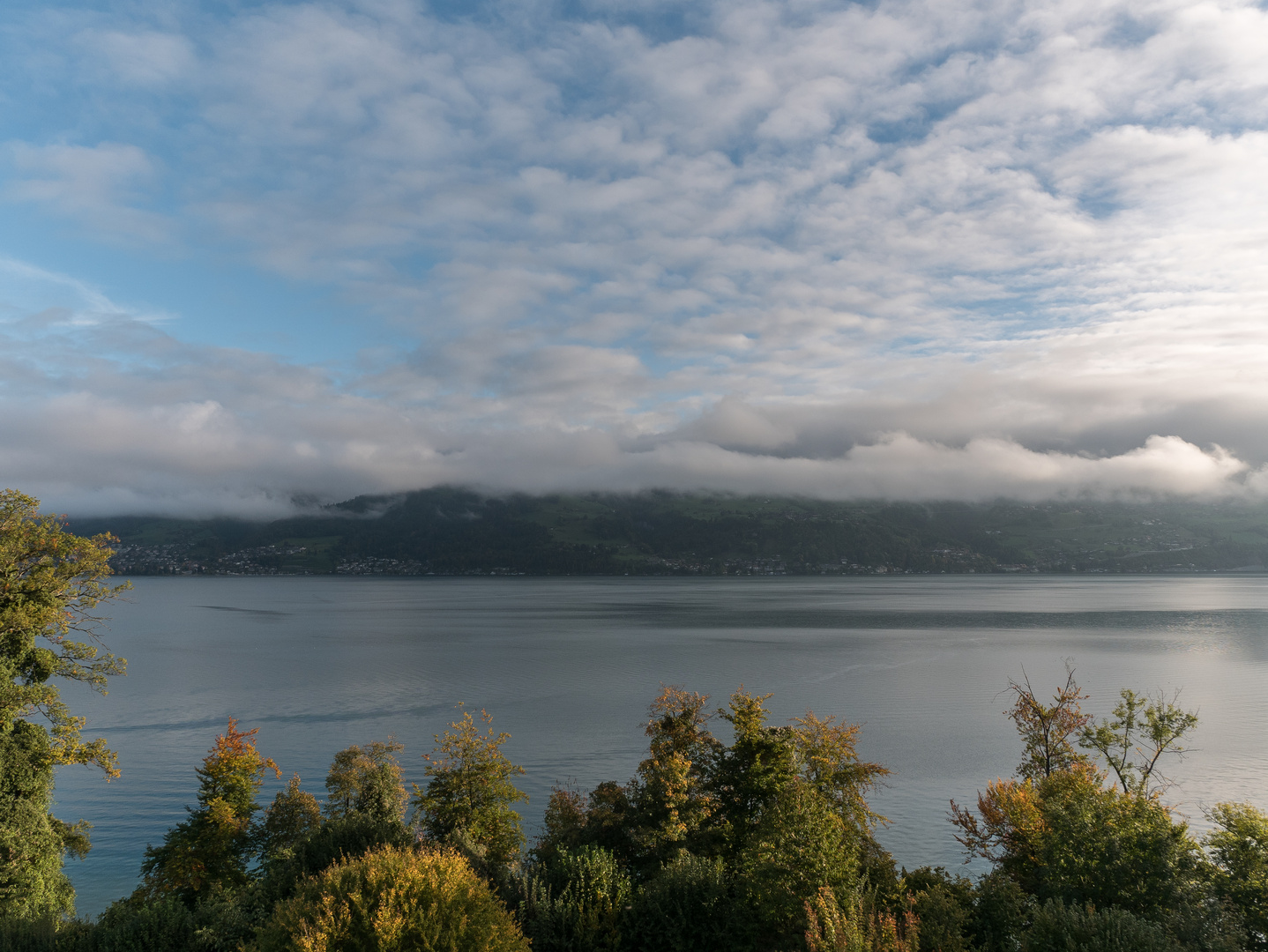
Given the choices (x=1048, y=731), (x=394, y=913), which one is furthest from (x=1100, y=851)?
(x=394, y=913)

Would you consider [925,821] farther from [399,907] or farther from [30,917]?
[30,917]

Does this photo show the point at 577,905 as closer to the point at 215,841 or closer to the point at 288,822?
the point at 288,822

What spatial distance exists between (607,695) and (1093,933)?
290 ft

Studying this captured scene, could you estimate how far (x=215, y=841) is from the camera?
40.3 m

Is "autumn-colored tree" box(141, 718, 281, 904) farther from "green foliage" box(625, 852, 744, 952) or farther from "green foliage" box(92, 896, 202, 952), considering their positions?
"green foliage" box(625, 852, 744, 952)

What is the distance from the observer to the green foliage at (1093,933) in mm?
20969

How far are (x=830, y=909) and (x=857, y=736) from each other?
6091 centimetres

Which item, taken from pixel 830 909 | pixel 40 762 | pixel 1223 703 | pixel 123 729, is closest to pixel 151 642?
pixel 123 729

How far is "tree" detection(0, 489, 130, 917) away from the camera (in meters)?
34.5

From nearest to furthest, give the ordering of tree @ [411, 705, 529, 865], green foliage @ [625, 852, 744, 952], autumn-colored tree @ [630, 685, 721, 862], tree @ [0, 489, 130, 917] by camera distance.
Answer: green foliage @ [625, 852, 744, 952] < tree @ [0, 489, 130, 917] < autumn-colored tree @ [630, 685, 721, 862] < tree @ [411, 705, 529, 865]

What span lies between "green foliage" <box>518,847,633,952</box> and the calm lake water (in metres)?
26.8

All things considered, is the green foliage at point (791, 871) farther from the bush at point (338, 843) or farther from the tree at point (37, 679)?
the tree at point (37, 679)

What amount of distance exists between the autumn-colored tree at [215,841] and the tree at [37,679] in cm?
438


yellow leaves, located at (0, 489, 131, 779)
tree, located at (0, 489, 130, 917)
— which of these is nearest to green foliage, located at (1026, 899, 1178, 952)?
tree, located at (0, 489, 130, 917)
